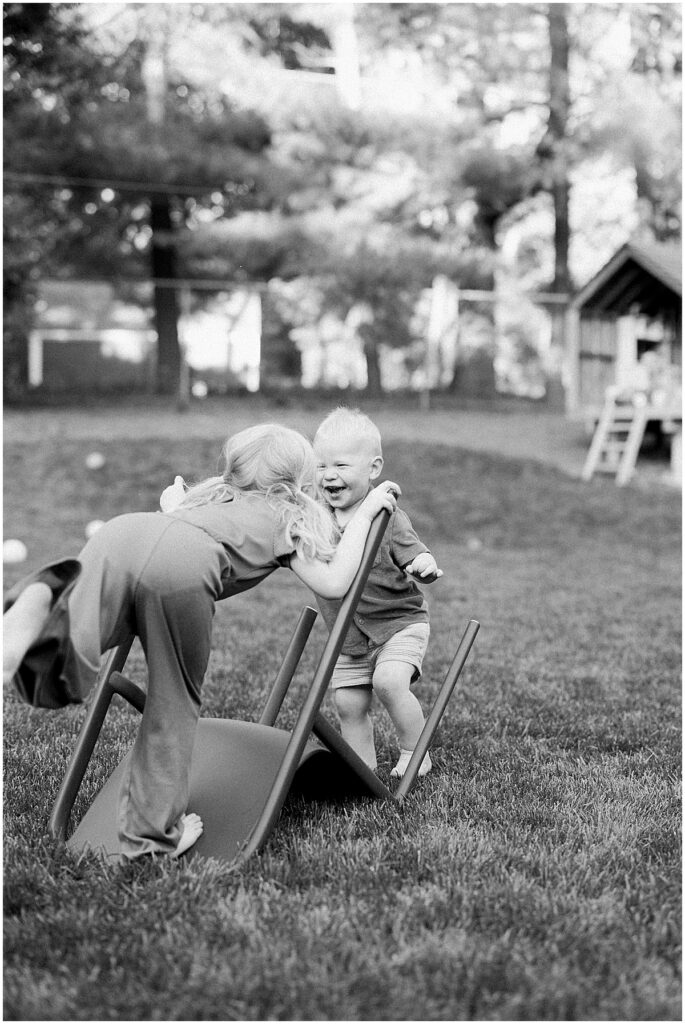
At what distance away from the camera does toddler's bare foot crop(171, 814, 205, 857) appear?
9.23 ft

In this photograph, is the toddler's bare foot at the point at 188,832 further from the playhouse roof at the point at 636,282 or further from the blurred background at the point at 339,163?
the blurred background at the point at 339,163

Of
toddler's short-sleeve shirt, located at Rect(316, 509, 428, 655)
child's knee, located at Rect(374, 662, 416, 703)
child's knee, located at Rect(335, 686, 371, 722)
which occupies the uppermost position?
toddler's short-sleeve shirt, located at Rect(316, 509, 428, 655)

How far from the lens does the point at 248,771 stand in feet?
10.0

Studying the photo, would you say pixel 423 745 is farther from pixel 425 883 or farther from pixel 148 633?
pixel 148 633

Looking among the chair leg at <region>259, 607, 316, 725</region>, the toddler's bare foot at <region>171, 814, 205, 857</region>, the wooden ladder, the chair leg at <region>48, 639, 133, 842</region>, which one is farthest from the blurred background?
the toddler's bare foot at <region>171, 814, 205, 857</region>

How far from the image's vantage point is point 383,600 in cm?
365

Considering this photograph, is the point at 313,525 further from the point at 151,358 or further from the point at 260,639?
the point at 151,358

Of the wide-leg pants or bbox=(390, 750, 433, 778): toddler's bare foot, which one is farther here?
bbox=(390, 750, 433, 778): toddler's bare foot

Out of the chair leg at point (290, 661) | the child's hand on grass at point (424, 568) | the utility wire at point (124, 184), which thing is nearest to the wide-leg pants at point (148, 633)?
the chair leg at point (290, 661)

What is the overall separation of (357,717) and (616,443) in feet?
33.4

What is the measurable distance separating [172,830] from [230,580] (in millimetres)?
595

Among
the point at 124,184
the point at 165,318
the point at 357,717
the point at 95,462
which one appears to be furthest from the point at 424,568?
the point at 165,318

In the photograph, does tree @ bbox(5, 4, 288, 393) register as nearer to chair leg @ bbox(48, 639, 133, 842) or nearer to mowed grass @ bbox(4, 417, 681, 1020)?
mowed grass @ bbox(4, 417, 681, 1020)

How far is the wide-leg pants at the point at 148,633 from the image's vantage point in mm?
2414
